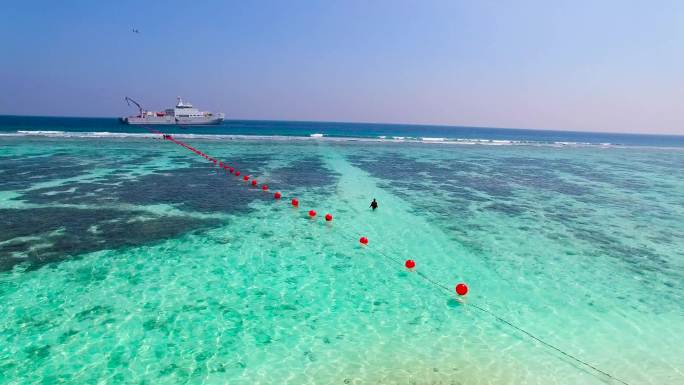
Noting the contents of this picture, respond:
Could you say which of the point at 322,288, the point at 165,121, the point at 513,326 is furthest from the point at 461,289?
the point at 165,121

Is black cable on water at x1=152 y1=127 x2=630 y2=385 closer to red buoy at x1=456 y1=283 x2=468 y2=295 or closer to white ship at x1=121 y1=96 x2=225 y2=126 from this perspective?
red buoy at x1=456 y1=283 x2=468 y2=295

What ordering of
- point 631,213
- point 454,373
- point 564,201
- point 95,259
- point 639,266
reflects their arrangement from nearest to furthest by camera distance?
1. point 454,373
2. point 95,259
3. point 639,266
4. point 631,213
5. point 564,201

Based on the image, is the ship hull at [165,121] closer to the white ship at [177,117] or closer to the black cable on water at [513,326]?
the white ship at [177,117]

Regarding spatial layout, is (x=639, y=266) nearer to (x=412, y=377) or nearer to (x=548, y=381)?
(x=548, y=381)

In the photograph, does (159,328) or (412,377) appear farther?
(159,328)

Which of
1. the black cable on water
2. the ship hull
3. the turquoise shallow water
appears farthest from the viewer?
the ship hull

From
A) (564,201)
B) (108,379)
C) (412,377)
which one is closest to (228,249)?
(108,379)

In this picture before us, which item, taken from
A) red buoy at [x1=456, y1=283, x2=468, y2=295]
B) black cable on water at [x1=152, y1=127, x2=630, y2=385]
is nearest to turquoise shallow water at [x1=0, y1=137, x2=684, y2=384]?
black cable on water at [x1=152, y1=127, x2=630, y2=385]
